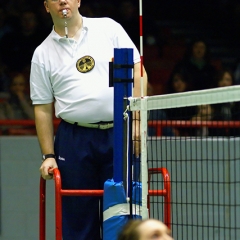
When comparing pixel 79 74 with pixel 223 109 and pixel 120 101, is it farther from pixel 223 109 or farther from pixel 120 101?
pixel 223 109

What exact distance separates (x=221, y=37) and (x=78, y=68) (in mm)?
6963

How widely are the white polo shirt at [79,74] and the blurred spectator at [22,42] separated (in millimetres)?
5018

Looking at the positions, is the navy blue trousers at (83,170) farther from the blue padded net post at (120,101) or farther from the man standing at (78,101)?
the blue padded net post at (120,101)

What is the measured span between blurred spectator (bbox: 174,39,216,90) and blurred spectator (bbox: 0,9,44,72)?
178cm

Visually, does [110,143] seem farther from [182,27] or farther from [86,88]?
[182,27]

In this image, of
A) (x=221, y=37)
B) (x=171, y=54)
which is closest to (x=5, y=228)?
(x=171, y=54)

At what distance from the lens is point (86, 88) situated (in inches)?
219

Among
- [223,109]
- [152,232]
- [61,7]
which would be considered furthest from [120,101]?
[223,109]

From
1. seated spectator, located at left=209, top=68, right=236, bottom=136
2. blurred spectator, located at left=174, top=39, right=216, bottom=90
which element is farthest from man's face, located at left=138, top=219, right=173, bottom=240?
blurred spectator, located at left=174, top=39, right=216, bottom=90

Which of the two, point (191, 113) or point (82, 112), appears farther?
point (191, 113)

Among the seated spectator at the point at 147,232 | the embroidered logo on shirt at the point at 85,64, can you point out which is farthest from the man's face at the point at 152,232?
the embroidered logo on shirt at the point at 85,64

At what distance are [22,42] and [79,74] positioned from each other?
5.28 m

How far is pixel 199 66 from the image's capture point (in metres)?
10.7

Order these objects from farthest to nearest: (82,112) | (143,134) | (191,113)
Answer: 1. (191,113)
2. (82,112)
3. (143,134)
